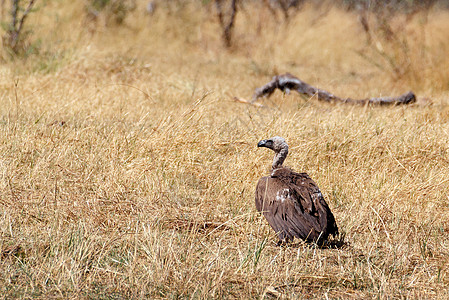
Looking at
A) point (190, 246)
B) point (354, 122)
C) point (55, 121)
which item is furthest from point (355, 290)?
point (55, 121)

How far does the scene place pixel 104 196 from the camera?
4031 millimetres

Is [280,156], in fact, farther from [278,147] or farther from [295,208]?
[295,208]

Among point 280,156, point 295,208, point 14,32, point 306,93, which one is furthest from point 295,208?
point 14,32

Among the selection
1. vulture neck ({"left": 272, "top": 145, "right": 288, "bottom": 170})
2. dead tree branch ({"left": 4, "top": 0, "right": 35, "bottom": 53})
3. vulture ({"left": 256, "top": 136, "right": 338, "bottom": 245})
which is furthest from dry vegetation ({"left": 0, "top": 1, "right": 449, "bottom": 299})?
dead tree branch ({"left": 4, "top": 0, "right": 35, "bottom": 53})

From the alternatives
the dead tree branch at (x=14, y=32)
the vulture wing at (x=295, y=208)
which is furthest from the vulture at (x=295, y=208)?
the dead tree branch at (x=14, y=32)

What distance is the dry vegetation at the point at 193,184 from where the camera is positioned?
117 inches

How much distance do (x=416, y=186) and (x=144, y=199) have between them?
2.12 metres

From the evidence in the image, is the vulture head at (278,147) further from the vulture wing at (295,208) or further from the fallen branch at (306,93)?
the fallen branch at (306,93)

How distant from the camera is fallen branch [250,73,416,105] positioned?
6648 mm

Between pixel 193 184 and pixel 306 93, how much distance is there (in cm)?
286

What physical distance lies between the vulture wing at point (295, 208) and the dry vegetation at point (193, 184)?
0.38ft

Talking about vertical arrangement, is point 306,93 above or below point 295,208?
below

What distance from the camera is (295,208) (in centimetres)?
347

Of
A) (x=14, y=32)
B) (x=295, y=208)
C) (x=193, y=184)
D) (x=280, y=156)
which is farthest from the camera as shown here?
(x=14, y=32)
